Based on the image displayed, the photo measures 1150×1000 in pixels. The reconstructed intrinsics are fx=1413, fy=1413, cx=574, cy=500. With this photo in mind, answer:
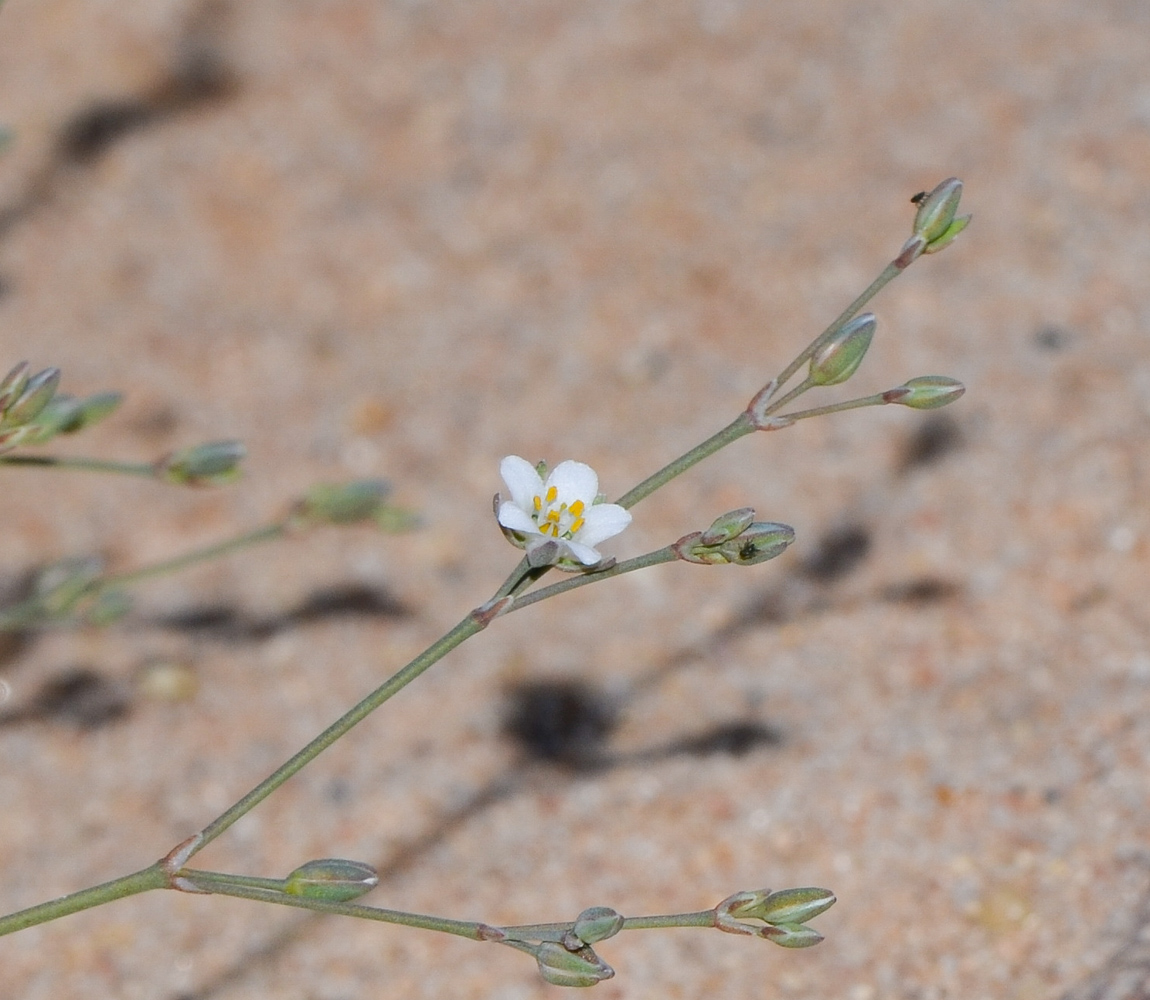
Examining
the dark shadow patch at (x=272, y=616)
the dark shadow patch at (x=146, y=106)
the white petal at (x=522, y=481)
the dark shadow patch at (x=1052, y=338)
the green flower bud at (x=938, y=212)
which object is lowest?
the white petal at (x=522, y=481)

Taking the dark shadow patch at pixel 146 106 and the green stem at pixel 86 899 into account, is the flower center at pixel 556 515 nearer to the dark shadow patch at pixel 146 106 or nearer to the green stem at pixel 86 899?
the green stem at pixel 86 899

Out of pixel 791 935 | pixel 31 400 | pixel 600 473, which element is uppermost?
pixel 600 473

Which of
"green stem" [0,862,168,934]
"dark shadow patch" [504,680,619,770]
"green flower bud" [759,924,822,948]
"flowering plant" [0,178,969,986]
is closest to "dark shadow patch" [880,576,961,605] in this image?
"dark shadow patch" [504,680,619,770]

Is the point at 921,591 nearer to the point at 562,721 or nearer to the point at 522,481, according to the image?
the point at 562,721

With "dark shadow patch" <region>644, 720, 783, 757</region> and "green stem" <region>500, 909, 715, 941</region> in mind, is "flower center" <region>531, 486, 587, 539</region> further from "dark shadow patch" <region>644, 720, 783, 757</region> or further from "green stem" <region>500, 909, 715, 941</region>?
"dark shadow patch" <region>644, 720, 783, 757</region>

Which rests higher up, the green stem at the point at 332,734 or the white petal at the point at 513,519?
the white petal at the point at 513,519

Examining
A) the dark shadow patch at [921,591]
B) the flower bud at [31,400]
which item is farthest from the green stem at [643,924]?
the dark shadow patch at [921,591]

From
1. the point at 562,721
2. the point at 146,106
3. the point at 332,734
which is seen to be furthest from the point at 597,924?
the point at 146,106
